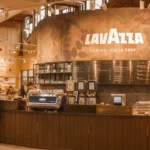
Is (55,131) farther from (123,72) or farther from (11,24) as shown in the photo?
(11,24)

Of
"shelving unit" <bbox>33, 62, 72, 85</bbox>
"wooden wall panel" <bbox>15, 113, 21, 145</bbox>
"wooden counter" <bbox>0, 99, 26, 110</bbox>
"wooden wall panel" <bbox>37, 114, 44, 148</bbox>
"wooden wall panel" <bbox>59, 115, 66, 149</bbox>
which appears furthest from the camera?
"shelving unit" <bbox>33, 62, 72, 85</bbox>

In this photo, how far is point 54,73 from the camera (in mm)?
11539

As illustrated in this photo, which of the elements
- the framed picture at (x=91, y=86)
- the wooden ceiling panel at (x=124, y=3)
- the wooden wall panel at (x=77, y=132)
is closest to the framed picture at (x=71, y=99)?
the framed picture at (x=91, y=86)

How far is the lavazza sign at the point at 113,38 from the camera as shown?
34.8 feet

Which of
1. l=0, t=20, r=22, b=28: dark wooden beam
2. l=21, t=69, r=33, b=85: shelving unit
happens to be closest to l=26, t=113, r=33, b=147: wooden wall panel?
l=21, t=69, r=33, b=85: shelving unit

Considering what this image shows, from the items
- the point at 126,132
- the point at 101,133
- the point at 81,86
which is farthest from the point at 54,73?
the point at 126,132

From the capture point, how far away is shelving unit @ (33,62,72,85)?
11.2 m

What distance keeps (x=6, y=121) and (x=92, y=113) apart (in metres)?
2.24

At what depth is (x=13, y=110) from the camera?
8266mm

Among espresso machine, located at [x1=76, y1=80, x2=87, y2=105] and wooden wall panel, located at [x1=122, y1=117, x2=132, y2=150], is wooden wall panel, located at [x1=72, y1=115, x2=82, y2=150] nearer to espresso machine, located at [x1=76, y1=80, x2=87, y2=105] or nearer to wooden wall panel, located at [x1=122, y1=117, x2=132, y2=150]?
wooden wall panel, located at [x1=122, y1=117, x2=132, y2=150]

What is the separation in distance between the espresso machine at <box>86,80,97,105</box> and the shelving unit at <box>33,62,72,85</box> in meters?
1.54

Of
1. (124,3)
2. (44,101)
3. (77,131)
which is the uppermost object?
(124,3)

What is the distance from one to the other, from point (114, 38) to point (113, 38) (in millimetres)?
31

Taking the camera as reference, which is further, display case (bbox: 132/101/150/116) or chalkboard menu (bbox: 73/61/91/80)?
chalkboard menu (bbox: 73/61/91/80)
